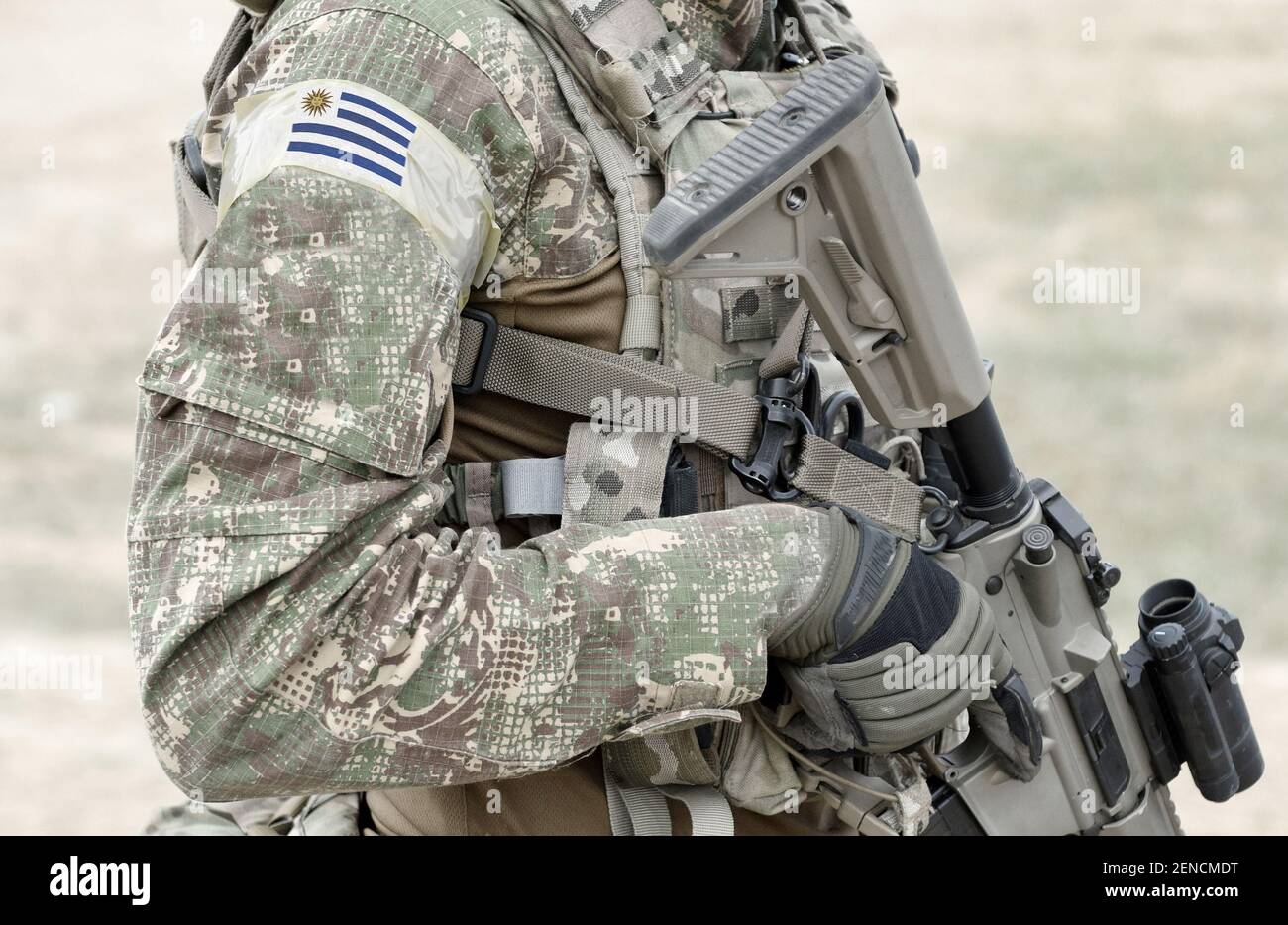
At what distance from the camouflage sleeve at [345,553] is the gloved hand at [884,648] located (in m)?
0.16

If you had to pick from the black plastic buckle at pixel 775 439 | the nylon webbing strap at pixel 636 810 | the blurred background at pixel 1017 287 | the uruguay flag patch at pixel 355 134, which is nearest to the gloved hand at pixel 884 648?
the black plastic buckle at pixel 775 439

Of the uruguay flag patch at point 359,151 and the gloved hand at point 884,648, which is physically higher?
the uruguay flag patch at point 359,151

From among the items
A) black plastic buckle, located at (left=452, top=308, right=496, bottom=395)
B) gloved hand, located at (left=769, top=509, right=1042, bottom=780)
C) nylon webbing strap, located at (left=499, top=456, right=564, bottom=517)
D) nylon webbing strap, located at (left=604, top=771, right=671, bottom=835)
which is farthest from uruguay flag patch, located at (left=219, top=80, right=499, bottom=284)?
nylon webbing strap, located at (left=604, top=771, right=671, bottom=835)

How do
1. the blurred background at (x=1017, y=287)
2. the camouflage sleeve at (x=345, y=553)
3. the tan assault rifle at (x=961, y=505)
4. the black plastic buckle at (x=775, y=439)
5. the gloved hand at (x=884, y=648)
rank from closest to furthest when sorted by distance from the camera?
the camouflage sleeve at (x=345, y=553)
the tan assault rifle at (x=961, y=505)
the gloved hand at (x=884, y=648)
the black plastic buckle at (x=775, y=439)
the blurred background at (x=1017, y=287)

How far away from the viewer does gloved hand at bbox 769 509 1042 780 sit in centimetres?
199

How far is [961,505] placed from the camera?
2484 millimetres

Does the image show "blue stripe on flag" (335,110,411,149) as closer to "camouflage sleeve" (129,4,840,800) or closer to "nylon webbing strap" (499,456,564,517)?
"camouflage sleeve" (129,4,840,800)

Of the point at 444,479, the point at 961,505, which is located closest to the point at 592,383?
the point at 444,479

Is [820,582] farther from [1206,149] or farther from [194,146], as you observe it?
[1206,149]

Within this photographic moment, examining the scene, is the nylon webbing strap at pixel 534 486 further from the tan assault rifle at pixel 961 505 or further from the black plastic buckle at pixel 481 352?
the tan assault rifle at pixel 961 505

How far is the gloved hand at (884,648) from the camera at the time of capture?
199 cm

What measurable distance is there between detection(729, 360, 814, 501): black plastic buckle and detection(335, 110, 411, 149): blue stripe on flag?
652 millimetres

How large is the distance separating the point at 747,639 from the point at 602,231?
56cm

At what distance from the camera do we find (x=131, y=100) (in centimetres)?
1025
